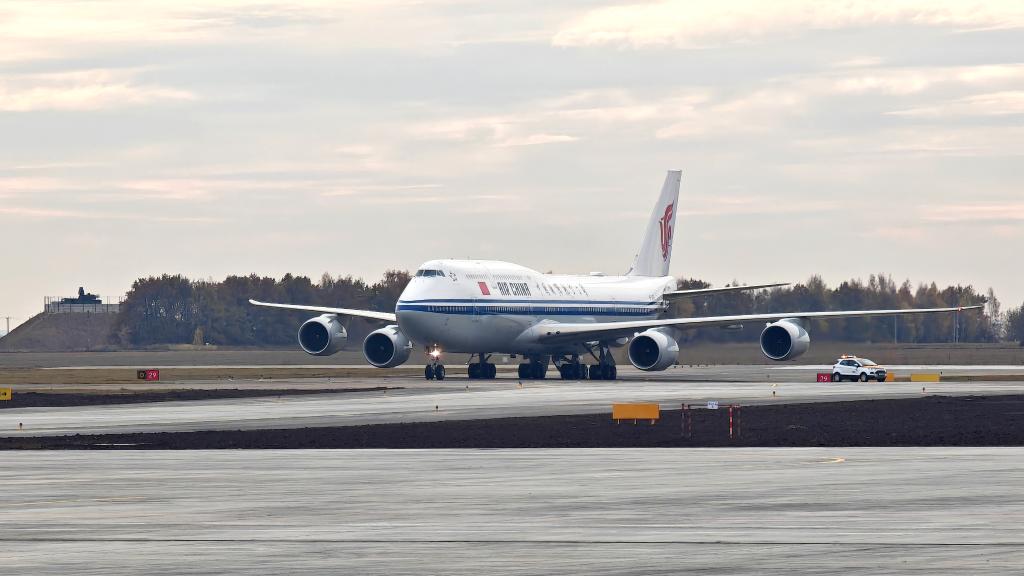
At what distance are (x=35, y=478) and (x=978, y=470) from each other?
15.5m

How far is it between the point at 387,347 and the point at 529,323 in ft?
23.6

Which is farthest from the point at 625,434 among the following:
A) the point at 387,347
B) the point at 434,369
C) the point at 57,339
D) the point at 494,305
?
the point at 57,339

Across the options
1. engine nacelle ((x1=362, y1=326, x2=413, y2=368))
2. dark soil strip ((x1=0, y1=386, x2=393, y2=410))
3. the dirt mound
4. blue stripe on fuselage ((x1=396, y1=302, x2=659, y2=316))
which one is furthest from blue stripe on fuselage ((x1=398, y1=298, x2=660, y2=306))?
the dirt mound

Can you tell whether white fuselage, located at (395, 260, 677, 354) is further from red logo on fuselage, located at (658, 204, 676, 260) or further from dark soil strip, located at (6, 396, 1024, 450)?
dark soil strip, located at (6, 396, 1024, 450)

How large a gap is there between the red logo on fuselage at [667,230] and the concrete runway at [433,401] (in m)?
19.6

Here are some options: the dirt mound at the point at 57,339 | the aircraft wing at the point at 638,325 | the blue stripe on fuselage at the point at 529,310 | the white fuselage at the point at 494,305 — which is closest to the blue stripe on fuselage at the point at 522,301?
the white fuselage at the point at 494,305

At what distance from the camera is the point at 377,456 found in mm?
32625

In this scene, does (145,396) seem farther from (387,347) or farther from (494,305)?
(387,347)

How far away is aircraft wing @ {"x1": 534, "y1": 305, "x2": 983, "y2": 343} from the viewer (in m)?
79.2

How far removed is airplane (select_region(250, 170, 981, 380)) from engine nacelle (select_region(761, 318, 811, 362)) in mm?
48

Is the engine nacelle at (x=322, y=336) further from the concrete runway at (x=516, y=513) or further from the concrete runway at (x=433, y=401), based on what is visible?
the concrete runway at (x=516, y=513)

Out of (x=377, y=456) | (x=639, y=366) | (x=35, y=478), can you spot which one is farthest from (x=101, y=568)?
(x=639, y=366)

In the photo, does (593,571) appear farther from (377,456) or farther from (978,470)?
(377,456)

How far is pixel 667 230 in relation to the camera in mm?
99875
